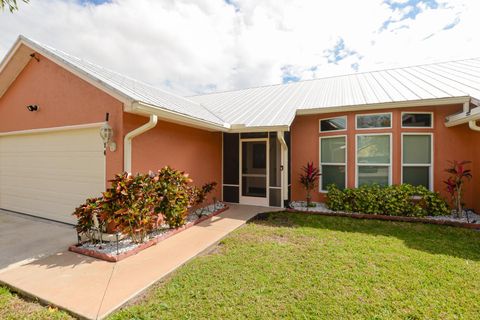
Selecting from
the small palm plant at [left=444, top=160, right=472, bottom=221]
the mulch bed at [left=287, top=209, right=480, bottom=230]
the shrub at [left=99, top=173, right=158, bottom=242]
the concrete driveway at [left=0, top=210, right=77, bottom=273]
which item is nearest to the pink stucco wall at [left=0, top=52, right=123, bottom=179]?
the shrub at [left=99, top=173, right=158, bottom=242]

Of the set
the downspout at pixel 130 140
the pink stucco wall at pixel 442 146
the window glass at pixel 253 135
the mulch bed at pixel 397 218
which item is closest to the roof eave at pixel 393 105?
the pink stucco wall at pixel 442 146

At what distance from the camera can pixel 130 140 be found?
201 inches

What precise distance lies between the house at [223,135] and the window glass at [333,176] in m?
0.04

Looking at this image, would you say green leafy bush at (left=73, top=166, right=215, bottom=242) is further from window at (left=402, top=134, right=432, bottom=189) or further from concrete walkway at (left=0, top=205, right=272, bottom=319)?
window at (left=402, top=134, right=432, bottom=189)

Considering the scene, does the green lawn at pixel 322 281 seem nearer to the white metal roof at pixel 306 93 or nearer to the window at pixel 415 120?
the window at pixel 415 120

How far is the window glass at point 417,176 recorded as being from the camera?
732 centimetres

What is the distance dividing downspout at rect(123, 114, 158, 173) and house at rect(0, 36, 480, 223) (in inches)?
0.9

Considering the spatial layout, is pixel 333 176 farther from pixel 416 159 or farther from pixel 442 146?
pixel 442 146

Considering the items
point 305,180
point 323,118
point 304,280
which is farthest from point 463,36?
point 304,280

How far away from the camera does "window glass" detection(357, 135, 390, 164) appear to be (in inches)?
296

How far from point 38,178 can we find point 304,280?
8.38 meters

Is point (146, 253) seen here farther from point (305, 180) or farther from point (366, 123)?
point (366, 123)

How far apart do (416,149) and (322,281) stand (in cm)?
657

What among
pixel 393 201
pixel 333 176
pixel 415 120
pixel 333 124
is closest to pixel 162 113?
pixel 333 124
